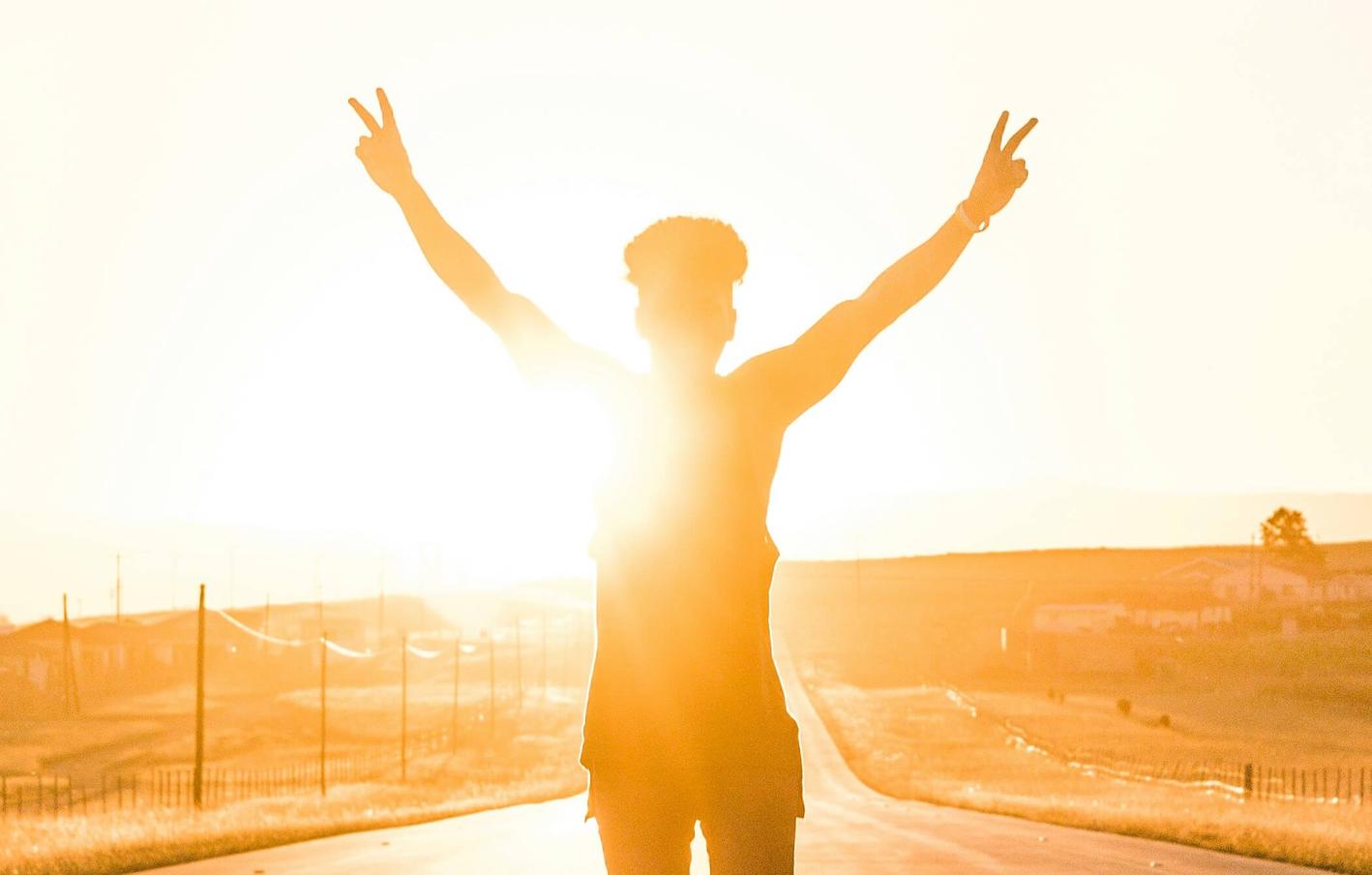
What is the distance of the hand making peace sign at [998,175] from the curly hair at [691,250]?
680mm

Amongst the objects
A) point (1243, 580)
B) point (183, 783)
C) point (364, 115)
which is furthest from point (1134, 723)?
point (364, 115)

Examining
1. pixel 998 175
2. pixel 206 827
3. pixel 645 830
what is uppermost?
pixel 998 175

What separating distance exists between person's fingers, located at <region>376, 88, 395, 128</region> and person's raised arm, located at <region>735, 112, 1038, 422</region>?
1095 mm

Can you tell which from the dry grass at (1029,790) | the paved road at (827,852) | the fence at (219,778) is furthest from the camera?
the fence at (219,778)

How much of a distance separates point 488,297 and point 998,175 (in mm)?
1332

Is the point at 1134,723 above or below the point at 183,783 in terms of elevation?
above

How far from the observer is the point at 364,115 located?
13.3 ft

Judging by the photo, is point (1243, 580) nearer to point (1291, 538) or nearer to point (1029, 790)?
point (1291, 538)

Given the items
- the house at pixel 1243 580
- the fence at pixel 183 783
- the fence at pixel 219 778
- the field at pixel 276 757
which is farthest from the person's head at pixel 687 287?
the house at pixel 1243 580

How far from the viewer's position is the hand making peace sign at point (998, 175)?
4.13m

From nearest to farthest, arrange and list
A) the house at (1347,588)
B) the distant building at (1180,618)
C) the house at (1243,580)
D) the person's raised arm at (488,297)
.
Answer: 1. the person's raised arm at (488,297)
2. the distant building at (1180,618)
3. the house at (1243,580)
4. the house at (1347,588)

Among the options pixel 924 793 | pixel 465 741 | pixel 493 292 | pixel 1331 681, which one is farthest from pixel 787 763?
pixel 1331 681

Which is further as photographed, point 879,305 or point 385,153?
point 385,153

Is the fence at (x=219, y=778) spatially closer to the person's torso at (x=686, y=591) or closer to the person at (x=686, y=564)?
the person at (x=686, y=564)
